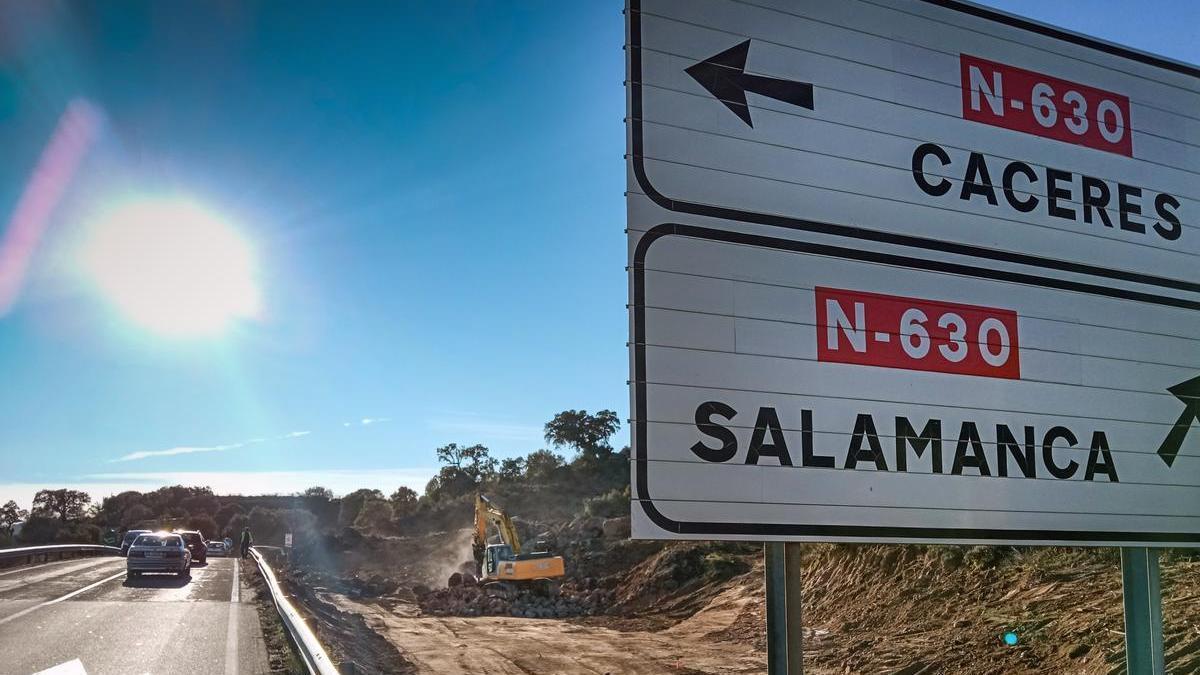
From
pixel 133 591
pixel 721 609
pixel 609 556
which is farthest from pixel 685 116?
pixel 609 556

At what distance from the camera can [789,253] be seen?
Result: 4512mm

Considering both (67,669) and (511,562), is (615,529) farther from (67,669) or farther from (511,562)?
(67,669)

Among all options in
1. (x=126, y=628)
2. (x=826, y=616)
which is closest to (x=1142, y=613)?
(x=126, y=628)

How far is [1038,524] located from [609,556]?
36.6 meters

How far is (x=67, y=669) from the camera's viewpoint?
10453 mm

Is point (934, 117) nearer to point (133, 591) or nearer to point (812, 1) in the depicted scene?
point (812, 1)

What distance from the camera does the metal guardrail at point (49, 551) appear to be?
30.8m

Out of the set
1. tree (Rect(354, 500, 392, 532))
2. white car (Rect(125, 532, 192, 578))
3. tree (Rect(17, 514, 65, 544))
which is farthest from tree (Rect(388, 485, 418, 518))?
white car (Rect(125, 532, 192, 578))

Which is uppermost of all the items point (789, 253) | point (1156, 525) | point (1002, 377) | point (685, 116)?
point (685, 116)

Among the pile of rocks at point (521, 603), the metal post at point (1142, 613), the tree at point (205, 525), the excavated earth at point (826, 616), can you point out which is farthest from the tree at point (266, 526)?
the metal post at point (1142, 613)

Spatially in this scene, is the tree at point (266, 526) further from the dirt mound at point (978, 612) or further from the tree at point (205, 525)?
the dirt mound at point (978, 612)

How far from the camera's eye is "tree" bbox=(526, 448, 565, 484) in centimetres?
8750

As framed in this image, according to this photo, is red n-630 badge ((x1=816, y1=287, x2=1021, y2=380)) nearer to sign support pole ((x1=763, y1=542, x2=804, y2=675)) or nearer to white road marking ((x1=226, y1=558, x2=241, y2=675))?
sign support pole ((x1=763, y1=542, x2=804, y2=675))

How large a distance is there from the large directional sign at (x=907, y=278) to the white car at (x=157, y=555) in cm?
2570
